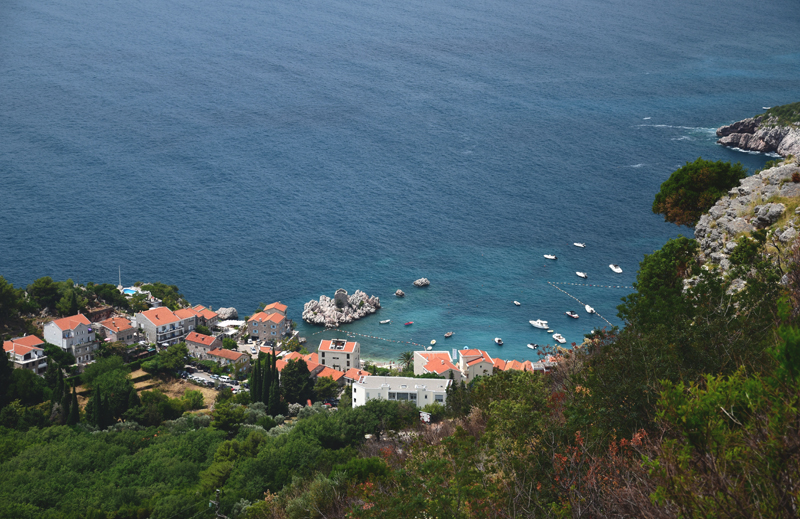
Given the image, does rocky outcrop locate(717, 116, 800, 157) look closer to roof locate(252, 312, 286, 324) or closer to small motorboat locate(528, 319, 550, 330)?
small motorboat locate(528, 319, 550, 330)

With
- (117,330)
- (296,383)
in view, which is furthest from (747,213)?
(117,330)

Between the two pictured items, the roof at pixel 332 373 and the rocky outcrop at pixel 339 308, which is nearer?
the roof at pixel 332 373

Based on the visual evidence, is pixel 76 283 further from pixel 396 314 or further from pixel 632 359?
pixel 632 359

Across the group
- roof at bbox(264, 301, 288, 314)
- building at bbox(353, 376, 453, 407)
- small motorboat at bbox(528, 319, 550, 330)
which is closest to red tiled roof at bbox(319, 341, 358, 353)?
roof at bbox(264, 301, 288, 314)

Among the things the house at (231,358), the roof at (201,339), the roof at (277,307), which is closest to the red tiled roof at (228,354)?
the house at (231,358)

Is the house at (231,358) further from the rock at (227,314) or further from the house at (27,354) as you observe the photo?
the house at (27,354)

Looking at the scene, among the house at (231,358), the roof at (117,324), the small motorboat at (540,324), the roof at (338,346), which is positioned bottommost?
the house at (231,358)

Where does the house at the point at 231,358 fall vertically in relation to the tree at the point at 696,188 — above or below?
below

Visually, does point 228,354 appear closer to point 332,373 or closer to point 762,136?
point 332,373
